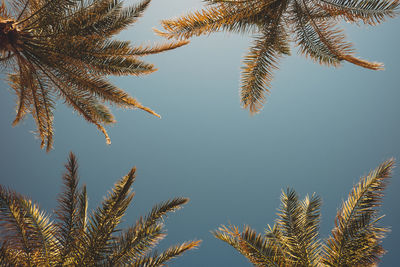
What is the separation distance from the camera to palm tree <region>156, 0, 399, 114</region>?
614 cm

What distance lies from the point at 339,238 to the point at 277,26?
17.3ft

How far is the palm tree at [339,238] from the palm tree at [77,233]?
3.99 feet

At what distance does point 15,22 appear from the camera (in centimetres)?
608

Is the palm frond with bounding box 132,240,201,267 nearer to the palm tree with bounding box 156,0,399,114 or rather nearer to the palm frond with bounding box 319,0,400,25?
the palm tree with bounding box 156,0,399,114

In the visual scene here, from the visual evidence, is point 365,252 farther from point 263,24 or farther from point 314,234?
point 263,24

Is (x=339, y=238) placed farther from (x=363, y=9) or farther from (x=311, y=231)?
(x=363, y=9)

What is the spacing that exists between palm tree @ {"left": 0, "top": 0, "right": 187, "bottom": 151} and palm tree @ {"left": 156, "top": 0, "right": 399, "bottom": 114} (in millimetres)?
960

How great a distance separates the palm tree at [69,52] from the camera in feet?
20.5

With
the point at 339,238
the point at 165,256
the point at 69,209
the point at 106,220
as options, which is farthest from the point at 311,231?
the point at 69,209

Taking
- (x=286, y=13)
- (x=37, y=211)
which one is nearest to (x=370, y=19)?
(x=286, y=13)

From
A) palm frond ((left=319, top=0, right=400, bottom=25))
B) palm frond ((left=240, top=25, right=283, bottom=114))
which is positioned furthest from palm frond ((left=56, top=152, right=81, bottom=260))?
palm frond ((left=319, top=0, right=400, bottom=25))

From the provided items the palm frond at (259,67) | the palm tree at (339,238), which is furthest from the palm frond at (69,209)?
the palm frond at (259,67)

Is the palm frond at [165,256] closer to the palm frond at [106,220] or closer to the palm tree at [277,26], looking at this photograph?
the palm frond at [106,220]

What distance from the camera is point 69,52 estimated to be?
627 centimetres
